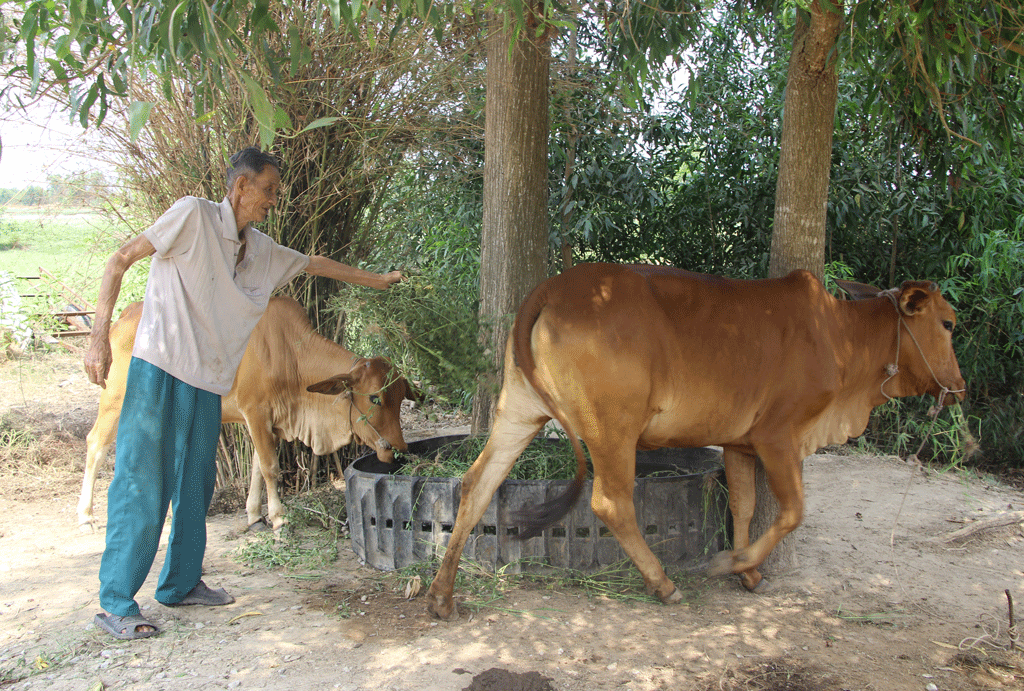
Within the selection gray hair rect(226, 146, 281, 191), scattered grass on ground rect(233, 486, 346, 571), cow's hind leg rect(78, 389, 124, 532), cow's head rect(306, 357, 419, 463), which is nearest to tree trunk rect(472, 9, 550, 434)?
cow's head rect(306, 357, 419, 463)

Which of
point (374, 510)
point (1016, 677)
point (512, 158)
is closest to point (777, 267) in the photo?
point (512, 158)

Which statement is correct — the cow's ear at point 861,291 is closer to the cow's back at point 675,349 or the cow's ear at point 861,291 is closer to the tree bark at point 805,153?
the tree bark at point 805,153

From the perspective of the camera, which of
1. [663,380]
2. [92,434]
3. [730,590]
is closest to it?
[663,380]

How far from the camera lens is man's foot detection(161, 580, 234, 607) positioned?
11.3 ft

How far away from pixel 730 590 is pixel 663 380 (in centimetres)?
108

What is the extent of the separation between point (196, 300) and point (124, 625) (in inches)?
51.4

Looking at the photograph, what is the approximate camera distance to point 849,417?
364 centimetres

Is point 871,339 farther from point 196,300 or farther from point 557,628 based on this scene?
point 196,300

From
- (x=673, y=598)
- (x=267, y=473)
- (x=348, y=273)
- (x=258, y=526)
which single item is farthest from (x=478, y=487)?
(x=258, y=526)

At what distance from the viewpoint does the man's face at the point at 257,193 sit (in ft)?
11.1

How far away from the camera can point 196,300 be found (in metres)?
3.30

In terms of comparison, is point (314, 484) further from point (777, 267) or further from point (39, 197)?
point (777, 267)

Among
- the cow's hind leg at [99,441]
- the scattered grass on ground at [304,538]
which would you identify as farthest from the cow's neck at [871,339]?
the cow's hind leg at [99,441]

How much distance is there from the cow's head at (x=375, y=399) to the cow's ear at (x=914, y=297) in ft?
8.27
